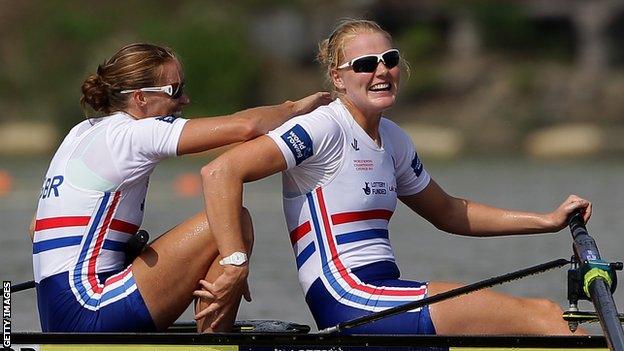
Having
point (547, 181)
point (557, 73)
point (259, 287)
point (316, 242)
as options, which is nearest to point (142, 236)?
point (316, 242)

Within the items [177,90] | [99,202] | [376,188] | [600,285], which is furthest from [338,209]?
[600,285]

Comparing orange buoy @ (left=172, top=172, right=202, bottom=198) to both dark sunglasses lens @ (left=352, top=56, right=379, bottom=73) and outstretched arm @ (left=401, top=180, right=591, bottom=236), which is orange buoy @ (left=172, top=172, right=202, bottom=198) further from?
dark sunglasses lens @ (left=352, top=56, right=379, bottom=73)

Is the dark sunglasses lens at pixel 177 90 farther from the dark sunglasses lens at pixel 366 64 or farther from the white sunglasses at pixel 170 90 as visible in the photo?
the dark sunglasses lens at pixel 366 64

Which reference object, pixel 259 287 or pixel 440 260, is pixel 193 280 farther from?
pixel 440 260

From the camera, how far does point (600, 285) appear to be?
18.1ft

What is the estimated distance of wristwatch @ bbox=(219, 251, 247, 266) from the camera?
5504 mm

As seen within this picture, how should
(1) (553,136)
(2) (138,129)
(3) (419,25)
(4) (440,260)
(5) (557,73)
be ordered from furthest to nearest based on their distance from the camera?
(3) (419,25), (5) (557,73), (1) (553,136), (4) (440,260), (2) (138,129)

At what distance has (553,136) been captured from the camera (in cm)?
3912

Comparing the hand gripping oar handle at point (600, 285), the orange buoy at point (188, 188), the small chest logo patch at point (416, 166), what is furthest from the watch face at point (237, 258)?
the orange buoy at point (188, 188)

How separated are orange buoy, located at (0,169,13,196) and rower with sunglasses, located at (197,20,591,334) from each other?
1983 cm

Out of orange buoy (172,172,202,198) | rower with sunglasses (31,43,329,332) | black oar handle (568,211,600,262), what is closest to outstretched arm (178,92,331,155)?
rower with sunglasses (31,43,329,332)

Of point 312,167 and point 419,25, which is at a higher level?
point 419,25

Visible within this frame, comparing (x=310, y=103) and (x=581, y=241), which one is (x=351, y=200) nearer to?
(x=310, y=103)

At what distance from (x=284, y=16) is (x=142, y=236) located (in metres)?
39.7
